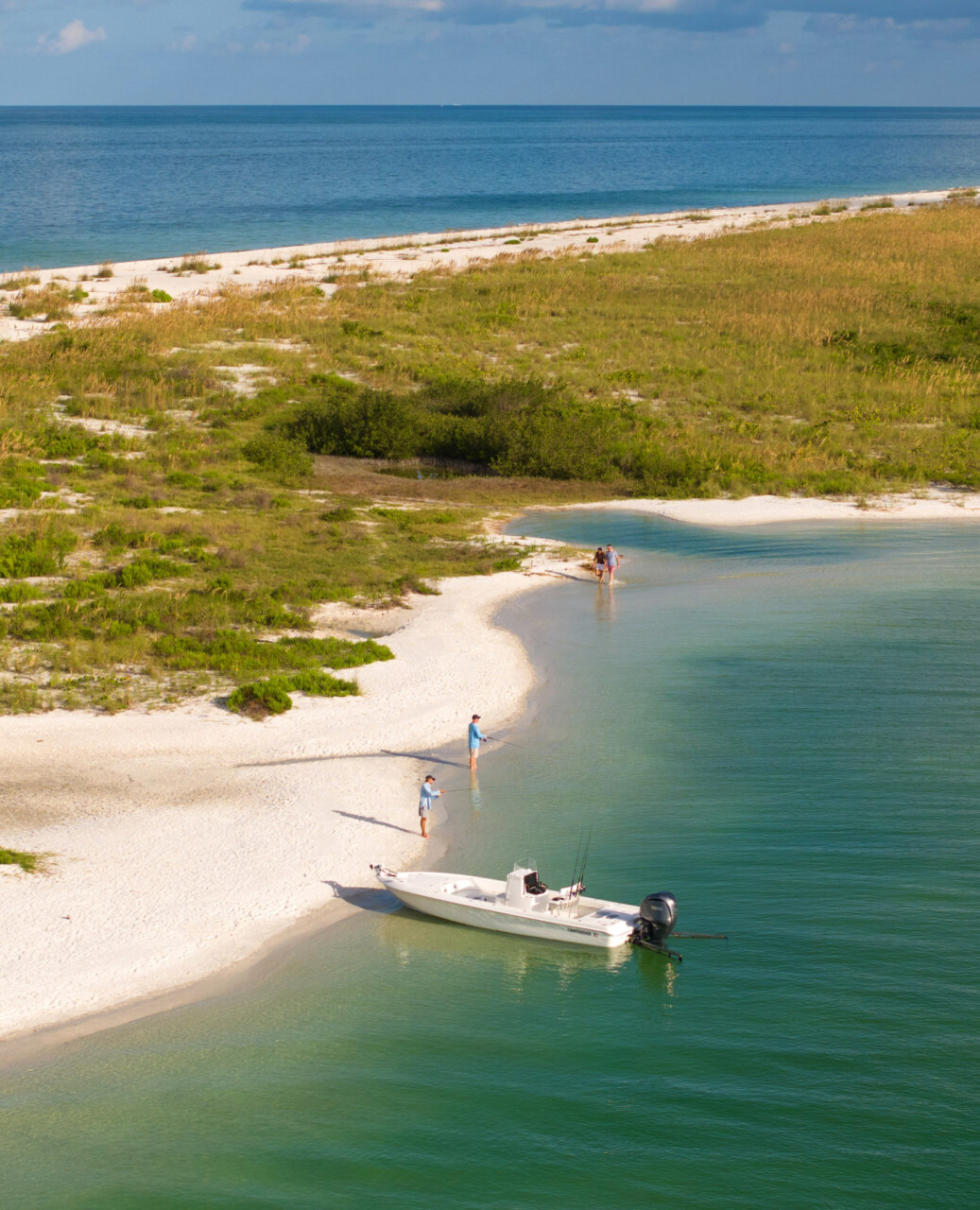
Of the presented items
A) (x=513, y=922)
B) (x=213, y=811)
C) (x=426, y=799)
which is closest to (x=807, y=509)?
(x=426, y=799)

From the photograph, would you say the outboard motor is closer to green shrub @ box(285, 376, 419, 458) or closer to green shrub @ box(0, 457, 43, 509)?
green shrub @ box(0, 457, 43, 509)

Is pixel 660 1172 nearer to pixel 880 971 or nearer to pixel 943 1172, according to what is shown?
pixel 943 1172

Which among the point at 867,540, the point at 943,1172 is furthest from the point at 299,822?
the point at 867,540

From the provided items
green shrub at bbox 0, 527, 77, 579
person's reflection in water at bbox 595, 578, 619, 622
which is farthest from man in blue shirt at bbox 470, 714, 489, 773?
green shrub at bbox 0, 527, 77, 579

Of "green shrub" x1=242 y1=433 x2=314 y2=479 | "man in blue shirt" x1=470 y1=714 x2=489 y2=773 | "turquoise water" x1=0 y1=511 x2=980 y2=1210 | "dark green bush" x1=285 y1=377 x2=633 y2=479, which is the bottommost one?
"turquoise water" x1=0 y1=511 x2=980 y2=1210

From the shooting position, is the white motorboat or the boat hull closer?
the white motorboat

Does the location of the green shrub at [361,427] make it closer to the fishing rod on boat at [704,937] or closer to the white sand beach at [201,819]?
the white sand beach at [201,819]
